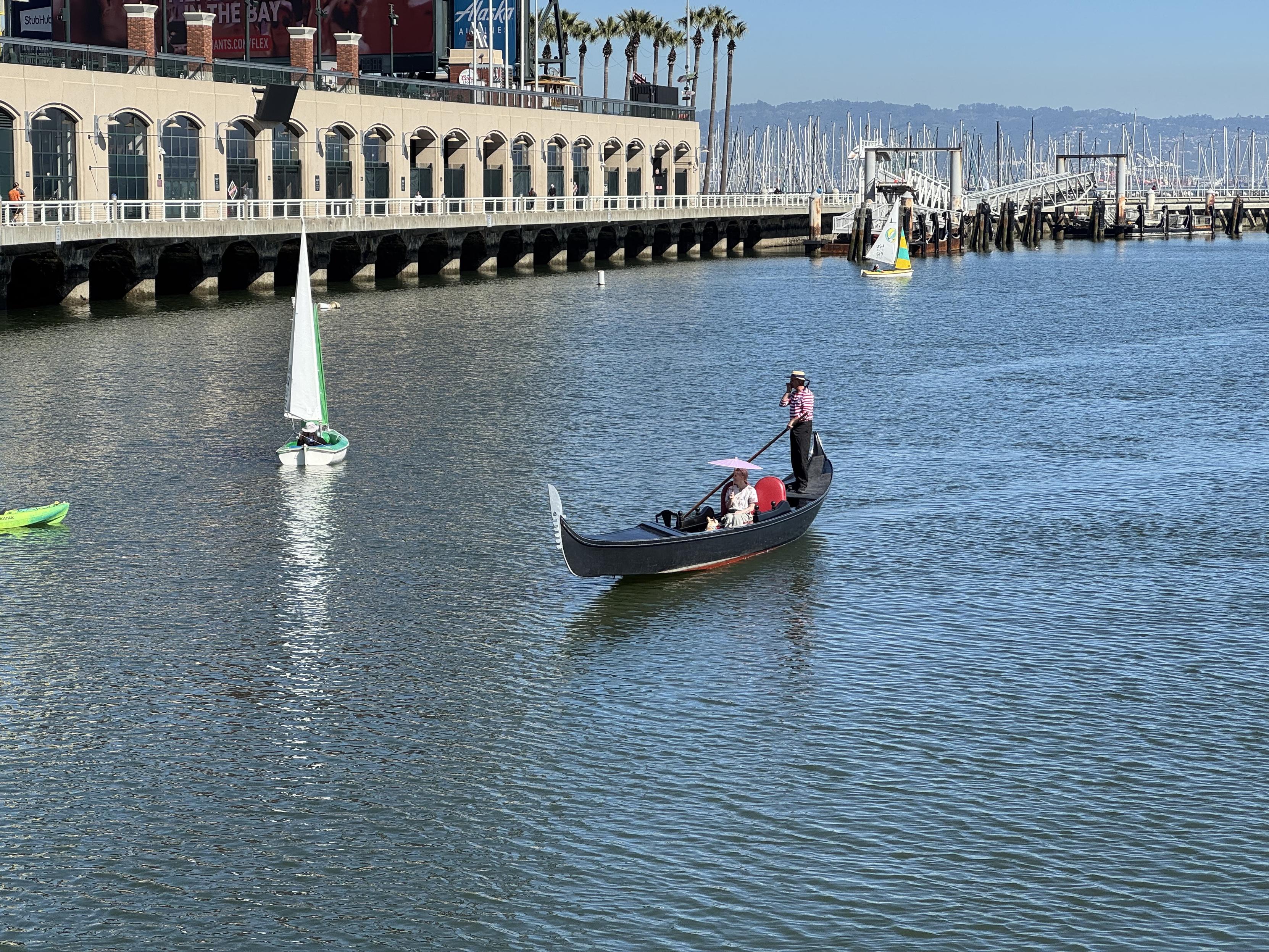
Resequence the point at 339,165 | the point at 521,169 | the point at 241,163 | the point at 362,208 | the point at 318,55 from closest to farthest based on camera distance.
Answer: the point at 362,208, the point at 241,163, the point at 339,165, the point at 318,55, the point at 521,169

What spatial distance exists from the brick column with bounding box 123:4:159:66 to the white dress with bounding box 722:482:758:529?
6232 centimetres

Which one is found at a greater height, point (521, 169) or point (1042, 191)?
point (1042, 191)

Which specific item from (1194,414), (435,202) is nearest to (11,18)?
(435,202)

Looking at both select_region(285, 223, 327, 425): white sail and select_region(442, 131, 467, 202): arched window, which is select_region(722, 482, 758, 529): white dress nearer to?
select_region(285, 223, 327, 425): white sail

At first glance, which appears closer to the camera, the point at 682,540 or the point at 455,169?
the point at 682,540

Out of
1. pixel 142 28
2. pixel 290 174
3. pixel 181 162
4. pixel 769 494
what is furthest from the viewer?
pixel 290 174

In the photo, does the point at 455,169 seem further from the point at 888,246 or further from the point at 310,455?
the point at 310,455

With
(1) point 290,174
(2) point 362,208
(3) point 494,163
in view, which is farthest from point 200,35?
(3) point 494,163

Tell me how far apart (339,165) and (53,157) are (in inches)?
980

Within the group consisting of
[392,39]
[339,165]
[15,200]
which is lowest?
[15,200]

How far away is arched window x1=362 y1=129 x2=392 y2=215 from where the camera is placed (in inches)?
3954

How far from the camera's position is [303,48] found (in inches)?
3696

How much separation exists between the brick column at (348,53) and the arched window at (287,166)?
8.02 metres

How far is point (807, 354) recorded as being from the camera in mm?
60094
